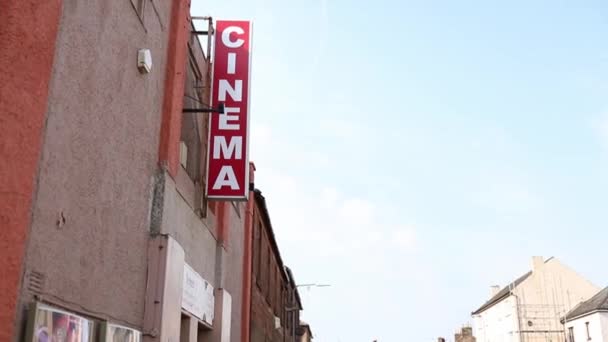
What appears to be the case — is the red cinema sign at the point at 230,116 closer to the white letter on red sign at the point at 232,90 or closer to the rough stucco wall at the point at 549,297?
the white letter on red sign at the point at 232,90

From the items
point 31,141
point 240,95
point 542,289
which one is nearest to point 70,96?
point 31,141

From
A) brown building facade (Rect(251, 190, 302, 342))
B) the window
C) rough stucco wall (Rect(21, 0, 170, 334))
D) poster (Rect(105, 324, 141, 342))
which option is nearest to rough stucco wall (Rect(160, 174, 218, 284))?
rough stucco wall (Rect(21, 0, 170, 334))

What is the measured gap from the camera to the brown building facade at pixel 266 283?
20.9 m

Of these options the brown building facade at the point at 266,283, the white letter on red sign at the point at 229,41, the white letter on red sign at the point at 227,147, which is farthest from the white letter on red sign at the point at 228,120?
the brown building facade at the point at 266,283

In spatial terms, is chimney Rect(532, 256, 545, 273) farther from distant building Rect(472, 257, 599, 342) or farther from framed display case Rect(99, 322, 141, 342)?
framed display case Rect(99, 322, 141, 342)

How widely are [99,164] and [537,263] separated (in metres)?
49.2

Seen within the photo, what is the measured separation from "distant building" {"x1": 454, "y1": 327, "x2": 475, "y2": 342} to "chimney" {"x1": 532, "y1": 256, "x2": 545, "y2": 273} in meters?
22.4

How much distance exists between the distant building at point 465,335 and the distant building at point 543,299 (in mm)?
20152

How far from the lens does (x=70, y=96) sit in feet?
21.8

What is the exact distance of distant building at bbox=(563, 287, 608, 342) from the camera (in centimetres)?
4081

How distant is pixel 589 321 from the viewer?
1676 inches

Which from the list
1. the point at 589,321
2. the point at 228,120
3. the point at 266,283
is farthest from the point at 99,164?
the point at 589,321

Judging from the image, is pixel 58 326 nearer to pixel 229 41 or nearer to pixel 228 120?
pixel 228 120

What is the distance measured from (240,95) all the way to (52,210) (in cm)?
685
